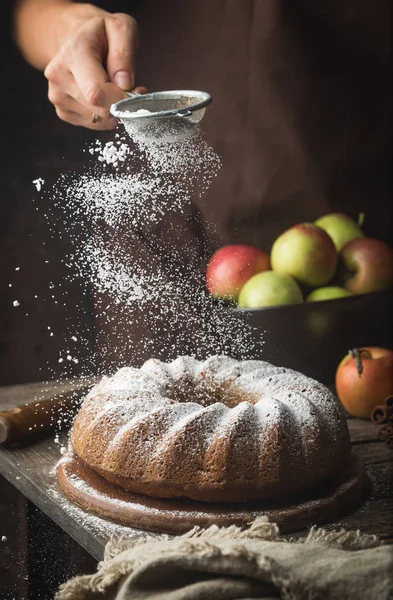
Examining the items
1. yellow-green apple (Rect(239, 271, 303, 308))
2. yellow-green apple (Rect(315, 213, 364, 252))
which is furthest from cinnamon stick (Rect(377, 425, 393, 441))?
yellow-green apple (Rect(315, 213, 364, 252))

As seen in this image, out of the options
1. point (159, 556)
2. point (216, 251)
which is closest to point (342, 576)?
point (159, 556)

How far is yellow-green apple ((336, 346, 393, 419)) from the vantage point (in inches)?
38.7

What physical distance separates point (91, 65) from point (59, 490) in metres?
0.44

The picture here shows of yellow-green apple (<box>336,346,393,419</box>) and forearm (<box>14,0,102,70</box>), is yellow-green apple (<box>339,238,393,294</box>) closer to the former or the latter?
yellow-green apple (<box>336,346,393,419</box>)

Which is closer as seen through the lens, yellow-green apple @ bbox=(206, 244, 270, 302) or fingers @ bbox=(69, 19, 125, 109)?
fingers @ bbox=(69, 19, 125, 109)

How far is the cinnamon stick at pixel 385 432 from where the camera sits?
0.88 metres

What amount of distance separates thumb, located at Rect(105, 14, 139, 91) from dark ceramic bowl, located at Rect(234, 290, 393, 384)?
1.05ft

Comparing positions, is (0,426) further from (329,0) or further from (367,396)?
(329,0)

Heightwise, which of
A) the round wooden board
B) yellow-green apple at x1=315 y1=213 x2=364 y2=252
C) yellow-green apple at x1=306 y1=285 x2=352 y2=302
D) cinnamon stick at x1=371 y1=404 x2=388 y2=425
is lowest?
cinnamon stick at x1=371 y1=404 x2=388 y2=425

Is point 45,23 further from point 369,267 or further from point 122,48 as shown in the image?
point 369,267

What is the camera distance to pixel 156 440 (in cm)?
70

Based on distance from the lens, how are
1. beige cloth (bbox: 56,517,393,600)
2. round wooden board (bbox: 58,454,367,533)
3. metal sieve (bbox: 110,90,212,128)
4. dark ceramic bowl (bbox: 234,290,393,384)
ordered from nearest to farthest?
beige cloth (bbox: 56,517,393,600)
round wooden board (bbox: 58,454,367,533)
metal sieve (bbox: 110,90,212,128)
dark ceramic bowl (bbox: 234,290,393,384)

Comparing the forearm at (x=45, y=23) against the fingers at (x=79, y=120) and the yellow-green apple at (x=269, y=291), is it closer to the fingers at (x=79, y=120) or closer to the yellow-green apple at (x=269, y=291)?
the fingers at (x=79, y=120)

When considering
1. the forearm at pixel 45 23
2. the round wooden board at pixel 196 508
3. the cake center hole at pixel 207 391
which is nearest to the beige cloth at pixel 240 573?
the round wooden board at pixel 196 508
